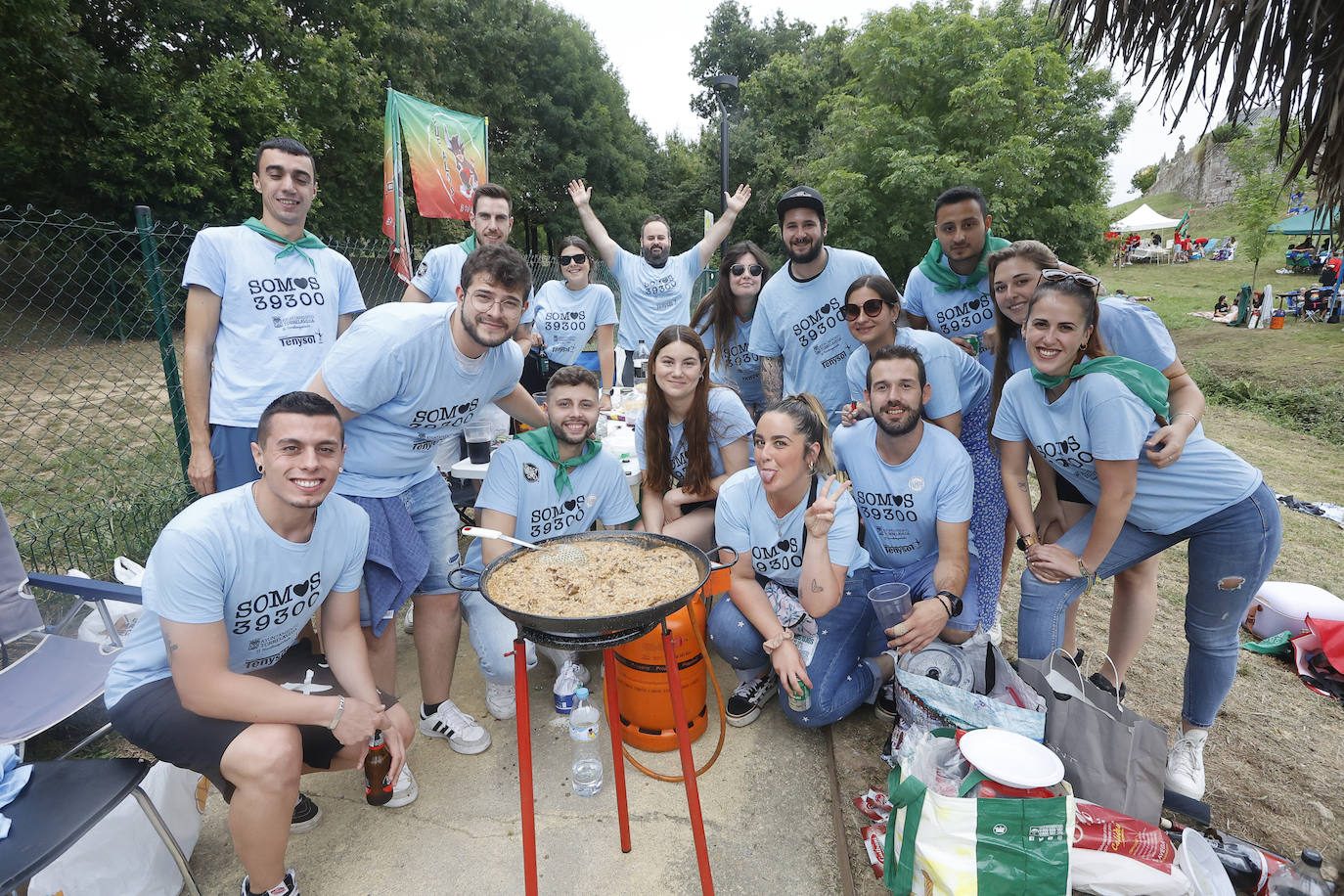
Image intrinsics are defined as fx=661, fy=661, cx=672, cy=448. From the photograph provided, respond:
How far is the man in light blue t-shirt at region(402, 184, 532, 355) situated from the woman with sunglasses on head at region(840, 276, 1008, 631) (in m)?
2.11

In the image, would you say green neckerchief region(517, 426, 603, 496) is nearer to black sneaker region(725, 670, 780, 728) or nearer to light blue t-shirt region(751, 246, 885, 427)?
black sneaker region(725, 670, 780, 728)

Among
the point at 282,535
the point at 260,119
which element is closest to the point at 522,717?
the point at 282,535

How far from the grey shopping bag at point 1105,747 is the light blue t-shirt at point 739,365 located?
2.83 meters

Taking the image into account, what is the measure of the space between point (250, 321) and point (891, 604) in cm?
307

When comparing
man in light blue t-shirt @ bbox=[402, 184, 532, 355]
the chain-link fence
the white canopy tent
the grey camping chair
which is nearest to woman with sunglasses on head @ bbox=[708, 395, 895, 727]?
man in light blue t-shirt @ bbox=[402, 184, 532, 355]

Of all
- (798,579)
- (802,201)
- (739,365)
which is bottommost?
(798,579)

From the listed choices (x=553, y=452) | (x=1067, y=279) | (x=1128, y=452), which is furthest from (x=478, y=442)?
(x=1128, y=452)

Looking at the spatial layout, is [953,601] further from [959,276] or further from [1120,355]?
[959,276]

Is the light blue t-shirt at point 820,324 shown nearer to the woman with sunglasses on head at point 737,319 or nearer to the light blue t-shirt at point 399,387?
the woman with sunglasses on head at point 737,319

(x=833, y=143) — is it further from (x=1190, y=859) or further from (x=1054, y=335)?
(x=1190, y=859)

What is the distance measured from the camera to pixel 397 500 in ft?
9.43

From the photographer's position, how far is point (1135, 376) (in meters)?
2.45

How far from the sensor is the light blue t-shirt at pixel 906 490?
285cm

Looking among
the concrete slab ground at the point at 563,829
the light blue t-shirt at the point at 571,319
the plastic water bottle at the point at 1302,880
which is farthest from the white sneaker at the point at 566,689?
the light blue t-shirt at the point at 571,319
